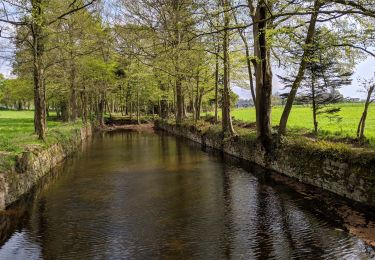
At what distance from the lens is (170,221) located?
1215 cm

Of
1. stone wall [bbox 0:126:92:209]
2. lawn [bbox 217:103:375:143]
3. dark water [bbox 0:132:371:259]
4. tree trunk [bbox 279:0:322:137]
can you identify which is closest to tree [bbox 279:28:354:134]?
lawn [bbox 217:103:375:143]

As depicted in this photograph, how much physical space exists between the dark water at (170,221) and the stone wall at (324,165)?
58.7 inches

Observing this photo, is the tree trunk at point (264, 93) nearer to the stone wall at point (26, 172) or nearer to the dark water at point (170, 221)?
the dark water at point (170, 221)

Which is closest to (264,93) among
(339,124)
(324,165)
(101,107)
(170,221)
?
(324,165)

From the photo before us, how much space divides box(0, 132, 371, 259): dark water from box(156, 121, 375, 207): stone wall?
1.49m

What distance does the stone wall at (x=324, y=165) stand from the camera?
12.8 metres

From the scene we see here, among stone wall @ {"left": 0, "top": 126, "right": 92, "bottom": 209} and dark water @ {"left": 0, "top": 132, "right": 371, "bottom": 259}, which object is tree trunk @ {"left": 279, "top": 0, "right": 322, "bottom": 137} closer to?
dark water @ {"left": 0, "top": 132, "right": 371, "bottom": 259}

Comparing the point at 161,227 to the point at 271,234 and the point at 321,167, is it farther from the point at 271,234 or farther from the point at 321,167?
the point at 321,167

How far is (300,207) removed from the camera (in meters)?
13.4

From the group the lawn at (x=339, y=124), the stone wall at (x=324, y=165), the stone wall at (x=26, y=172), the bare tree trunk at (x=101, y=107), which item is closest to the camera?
the stone wall at (x=324, y=165)

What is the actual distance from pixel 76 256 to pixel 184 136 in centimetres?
3232

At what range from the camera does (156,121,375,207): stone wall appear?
12836 millimetres

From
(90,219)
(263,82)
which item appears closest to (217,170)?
(263,82)

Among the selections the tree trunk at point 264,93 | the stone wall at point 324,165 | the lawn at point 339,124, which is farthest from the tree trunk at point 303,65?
the lawn at point 339,124
